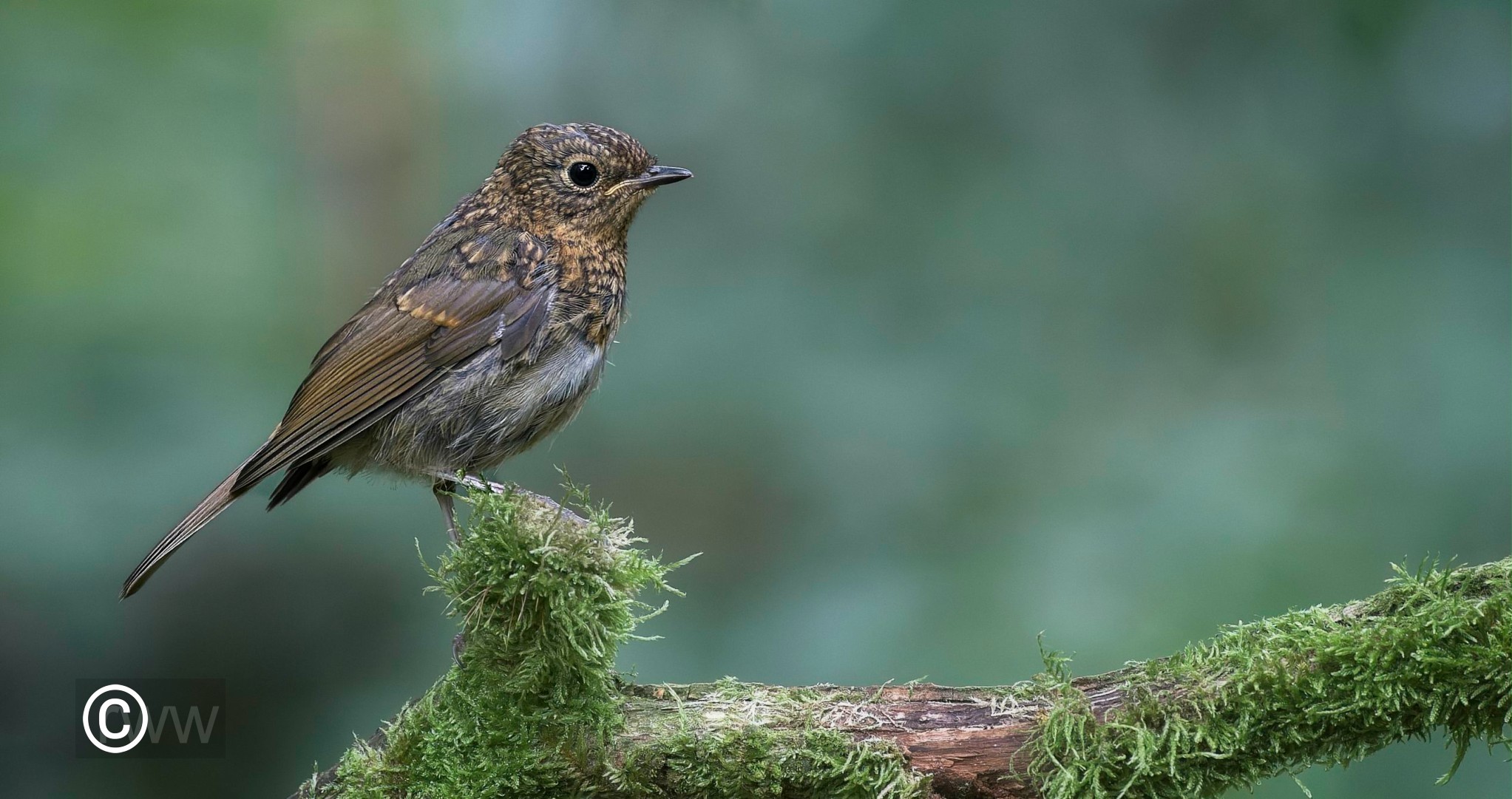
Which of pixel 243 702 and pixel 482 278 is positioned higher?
pixel 482 278

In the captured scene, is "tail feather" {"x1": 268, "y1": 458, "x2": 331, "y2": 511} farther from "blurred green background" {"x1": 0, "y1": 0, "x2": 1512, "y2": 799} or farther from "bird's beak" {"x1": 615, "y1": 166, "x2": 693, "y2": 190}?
"bird's beak" {"x1": 615, "y1": 166, "x2": 693, "y2": 190}

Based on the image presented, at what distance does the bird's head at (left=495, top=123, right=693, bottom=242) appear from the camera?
3705mm

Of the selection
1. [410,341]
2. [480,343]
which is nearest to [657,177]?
[480,343]

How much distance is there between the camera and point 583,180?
3.72m

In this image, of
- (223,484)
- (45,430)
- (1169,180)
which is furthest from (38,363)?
(1169,180)

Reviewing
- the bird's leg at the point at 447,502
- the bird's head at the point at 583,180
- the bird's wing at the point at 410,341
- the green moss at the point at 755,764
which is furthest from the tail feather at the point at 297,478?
the green moss at the point at 755,764

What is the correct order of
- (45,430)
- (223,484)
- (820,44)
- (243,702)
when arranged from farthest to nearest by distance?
(820,44), (243,702), (45,430), (223,484)

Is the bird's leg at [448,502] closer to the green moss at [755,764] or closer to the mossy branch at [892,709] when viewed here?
the mossy branch at [892,709]

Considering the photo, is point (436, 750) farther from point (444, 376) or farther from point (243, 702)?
point (243, 702)

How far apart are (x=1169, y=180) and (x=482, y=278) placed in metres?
2.64

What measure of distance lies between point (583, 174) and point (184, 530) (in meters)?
1.51

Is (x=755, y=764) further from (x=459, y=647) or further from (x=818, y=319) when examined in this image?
(x=818, y=319)

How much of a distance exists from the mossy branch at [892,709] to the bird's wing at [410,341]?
0.90 meters

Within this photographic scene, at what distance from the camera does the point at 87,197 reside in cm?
409
